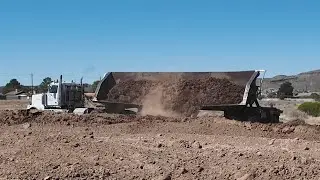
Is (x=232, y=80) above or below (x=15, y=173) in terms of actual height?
above

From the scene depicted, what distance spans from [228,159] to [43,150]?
13.9 feet

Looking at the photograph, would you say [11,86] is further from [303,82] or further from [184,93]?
[184,93]

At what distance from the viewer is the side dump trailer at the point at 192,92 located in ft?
68.2

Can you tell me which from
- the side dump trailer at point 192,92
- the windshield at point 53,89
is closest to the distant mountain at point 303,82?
the windshield at point 53,89

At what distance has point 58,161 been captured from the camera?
1088cm

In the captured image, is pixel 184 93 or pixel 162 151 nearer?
pixel 162 151

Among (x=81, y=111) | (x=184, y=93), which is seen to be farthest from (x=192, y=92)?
(x=81, y=111)

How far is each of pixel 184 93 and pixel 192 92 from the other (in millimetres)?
321

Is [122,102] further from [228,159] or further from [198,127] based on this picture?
[228,159]

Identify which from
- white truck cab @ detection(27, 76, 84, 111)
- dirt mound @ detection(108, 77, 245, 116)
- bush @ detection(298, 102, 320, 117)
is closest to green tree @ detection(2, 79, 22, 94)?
bush @ detection(298, 102, 320, 117)

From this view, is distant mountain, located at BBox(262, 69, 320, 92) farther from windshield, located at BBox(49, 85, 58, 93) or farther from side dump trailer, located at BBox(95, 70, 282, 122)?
side dump trailer, located at BBox(95, 70, 282, 122)

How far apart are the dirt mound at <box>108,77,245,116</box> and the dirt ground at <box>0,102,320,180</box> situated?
390 cm

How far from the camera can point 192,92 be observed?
→ 70.1 ft

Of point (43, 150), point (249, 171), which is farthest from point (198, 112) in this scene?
point (249, 171)
